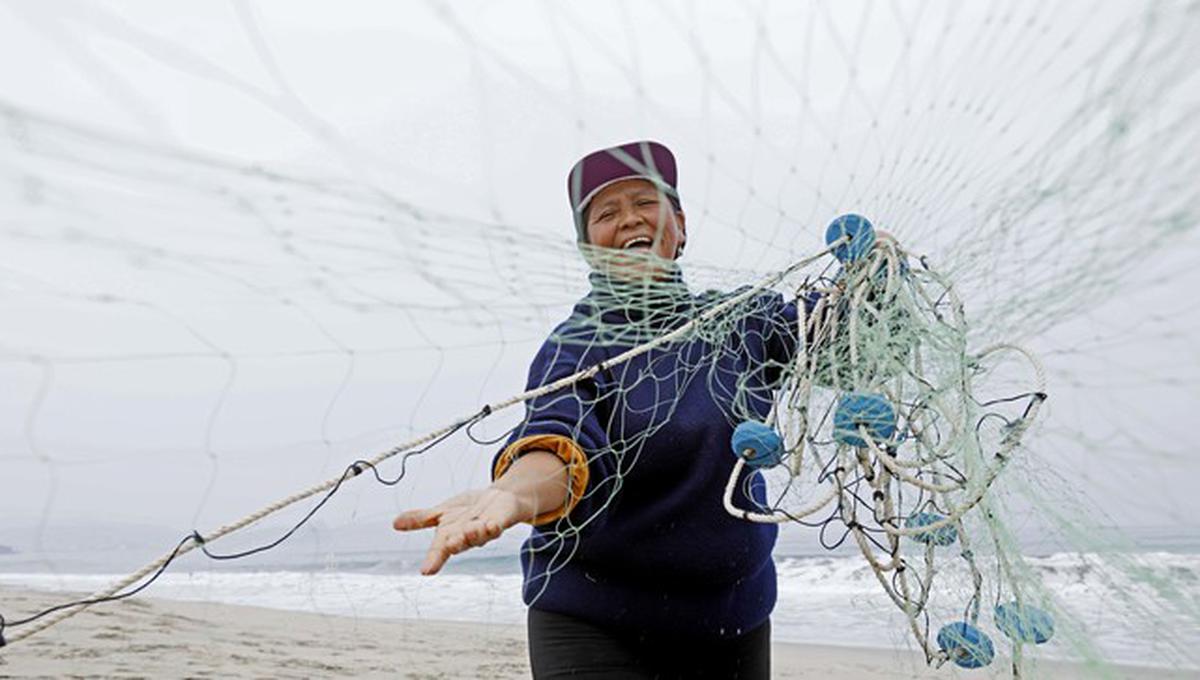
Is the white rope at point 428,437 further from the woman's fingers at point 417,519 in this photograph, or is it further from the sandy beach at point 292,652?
the sandy beach at point 292,652

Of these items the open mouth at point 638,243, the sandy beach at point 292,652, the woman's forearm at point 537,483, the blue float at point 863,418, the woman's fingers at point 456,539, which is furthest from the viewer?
the sandy beach at point 292,652

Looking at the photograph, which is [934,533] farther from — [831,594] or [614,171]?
[831,594]

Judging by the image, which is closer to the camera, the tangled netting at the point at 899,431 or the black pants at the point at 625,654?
the tangled netting at the point at 899,431

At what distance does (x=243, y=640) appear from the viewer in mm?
7559

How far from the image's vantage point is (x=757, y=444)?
6.04 ft

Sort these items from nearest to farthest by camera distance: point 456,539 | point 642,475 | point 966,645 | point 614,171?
point 456,539
point 966,645
point 642,475
point 614,171

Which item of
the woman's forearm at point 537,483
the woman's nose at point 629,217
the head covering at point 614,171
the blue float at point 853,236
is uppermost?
the head covering at point 614,171

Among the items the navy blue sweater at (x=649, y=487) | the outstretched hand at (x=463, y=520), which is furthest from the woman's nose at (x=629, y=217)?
the outstretched hand at (x=463, y=520)

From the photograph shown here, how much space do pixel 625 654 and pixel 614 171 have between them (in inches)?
41.7

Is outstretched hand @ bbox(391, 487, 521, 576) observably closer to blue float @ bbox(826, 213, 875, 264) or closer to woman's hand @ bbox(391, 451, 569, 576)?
woman's hand @ bbox(391, 451, 569, 576)

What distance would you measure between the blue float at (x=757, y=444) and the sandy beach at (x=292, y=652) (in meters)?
3.51

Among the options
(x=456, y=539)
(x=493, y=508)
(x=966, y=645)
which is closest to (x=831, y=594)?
(x=966, y=645)

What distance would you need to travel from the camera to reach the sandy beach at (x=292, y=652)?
571 centimetres

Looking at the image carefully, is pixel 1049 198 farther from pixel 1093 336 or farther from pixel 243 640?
pixel 243 640
